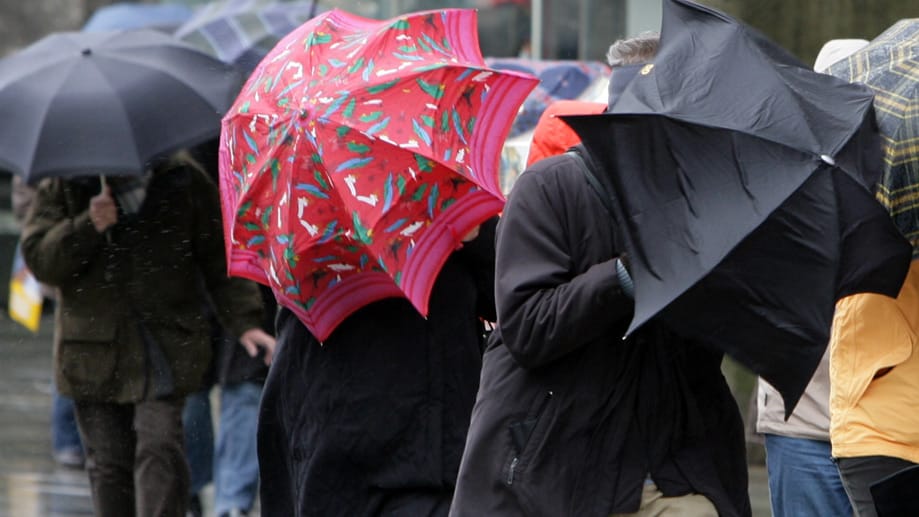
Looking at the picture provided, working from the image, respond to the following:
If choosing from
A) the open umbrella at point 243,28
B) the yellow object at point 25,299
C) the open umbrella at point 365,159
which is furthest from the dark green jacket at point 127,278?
the open umbrella at point 243,28

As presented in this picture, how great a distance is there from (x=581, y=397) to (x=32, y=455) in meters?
7.53

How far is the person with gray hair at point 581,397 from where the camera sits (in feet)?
13.0

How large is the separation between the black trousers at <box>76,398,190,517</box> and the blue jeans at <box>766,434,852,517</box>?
2.85m

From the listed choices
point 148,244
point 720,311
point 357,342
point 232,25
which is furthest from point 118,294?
point 232,25

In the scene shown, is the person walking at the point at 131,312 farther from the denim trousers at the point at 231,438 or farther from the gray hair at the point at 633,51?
the gray hair at the point at 633,51

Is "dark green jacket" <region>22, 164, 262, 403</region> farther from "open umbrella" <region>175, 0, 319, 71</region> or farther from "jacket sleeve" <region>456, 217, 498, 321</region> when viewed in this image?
"open umbrella" <region>175, 0, 319, 71</region>

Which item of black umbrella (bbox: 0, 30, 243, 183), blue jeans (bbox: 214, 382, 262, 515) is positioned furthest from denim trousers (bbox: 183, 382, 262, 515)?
black umbrella (bbox: 0, 30, 243, 183)

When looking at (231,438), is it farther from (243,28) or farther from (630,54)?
(243,28)

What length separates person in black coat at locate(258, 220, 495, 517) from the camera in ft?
16.8

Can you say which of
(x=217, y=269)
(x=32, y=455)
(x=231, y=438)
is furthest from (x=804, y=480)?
(x=32, y=455)

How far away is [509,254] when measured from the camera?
4039mm

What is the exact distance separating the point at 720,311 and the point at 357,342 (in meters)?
1.74

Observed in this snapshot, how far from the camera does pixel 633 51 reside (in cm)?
410

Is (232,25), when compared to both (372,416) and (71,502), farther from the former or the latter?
(372,416)
